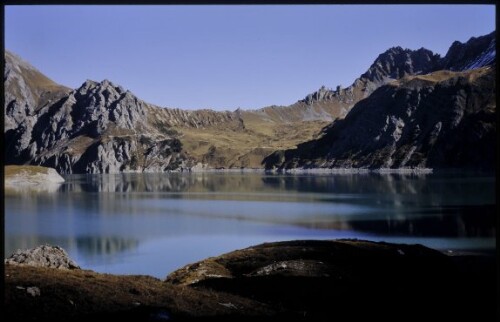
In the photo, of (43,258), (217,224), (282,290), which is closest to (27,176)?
(217,224)

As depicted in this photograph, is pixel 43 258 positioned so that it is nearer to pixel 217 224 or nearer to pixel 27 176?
pixel 217 224

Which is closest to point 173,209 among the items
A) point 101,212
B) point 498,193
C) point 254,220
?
point 101,212

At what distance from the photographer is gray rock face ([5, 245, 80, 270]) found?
27094 mm

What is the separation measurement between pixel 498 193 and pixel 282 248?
25.0 m

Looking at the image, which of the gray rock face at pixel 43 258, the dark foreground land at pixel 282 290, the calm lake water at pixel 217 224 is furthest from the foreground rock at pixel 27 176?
the dark foreground land at pixel 282 290

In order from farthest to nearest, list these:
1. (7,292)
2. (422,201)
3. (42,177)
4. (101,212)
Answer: (42,177)
(422,201)
(101,212)
(7,292)

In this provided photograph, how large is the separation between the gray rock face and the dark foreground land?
2.54 m

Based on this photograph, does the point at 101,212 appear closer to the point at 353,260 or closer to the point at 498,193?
the point at 353,260

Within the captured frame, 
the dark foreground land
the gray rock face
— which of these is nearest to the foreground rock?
the gray rock face

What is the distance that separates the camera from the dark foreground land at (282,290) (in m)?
17.5

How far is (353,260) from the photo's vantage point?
32.2m

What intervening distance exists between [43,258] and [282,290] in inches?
486

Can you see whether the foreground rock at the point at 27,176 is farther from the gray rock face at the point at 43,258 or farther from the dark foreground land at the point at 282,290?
the dark foreground land at the point at 282,290

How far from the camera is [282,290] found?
23484mm
